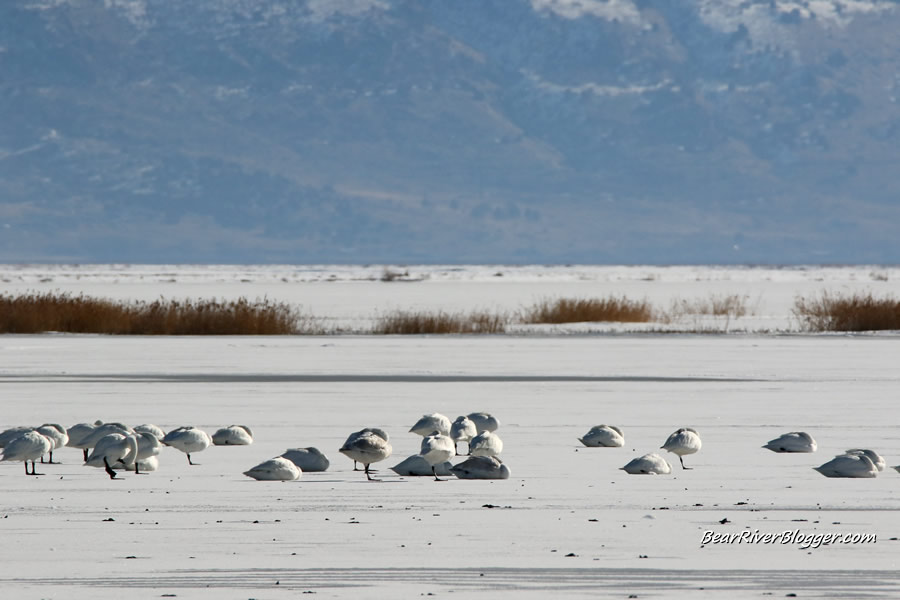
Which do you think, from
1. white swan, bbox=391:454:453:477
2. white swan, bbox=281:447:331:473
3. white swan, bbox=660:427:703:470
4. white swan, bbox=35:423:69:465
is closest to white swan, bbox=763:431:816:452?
white swan, bbox=660:427:703:470

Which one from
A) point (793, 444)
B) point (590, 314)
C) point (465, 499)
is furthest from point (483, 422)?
point (590, 314)

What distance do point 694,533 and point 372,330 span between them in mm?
23794

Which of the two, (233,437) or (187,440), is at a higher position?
(187,440)

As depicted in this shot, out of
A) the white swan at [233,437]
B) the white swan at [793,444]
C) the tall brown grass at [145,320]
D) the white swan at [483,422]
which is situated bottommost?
the tall brown grass at [145,320]

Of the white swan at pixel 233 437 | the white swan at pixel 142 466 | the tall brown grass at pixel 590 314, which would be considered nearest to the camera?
the white swan at pixel 142 466

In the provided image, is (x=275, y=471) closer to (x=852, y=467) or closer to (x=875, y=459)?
(x=852, y=467)

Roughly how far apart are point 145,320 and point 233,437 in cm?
1983

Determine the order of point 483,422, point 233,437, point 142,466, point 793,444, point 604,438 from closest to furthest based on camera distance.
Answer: point 142,466, point 793,444, point 604,438, point 233,437, point 483,422

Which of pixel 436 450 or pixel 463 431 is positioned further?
pixel 463 431

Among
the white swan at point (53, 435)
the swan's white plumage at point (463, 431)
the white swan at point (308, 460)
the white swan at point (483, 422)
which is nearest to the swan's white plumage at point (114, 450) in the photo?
the white swan at point (53, 435)

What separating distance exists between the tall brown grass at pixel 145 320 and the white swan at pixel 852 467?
851 inches

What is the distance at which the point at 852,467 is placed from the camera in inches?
359

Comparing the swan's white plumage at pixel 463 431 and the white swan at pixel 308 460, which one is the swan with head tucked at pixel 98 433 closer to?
the white swan at pixel 308 460

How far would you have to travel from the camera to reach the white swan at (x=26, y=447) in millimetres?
9234
